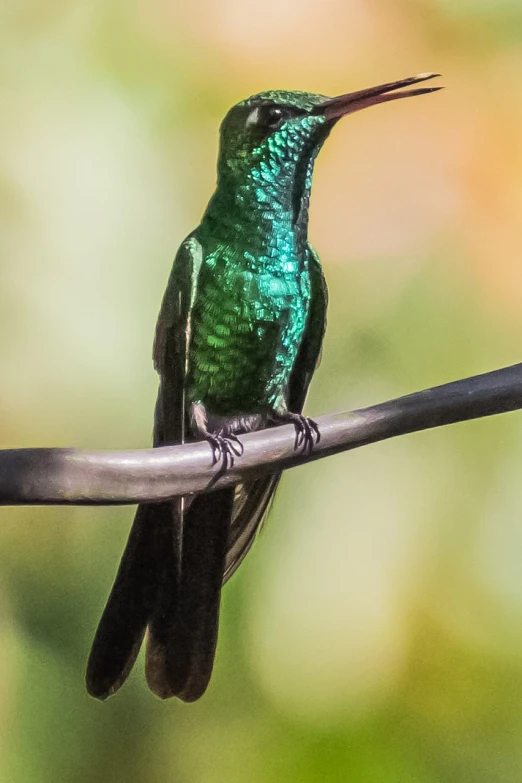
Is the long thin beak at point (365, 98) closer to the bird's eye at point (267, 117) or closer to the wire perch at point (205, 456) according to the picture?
the bird's eye at point (267, 117)

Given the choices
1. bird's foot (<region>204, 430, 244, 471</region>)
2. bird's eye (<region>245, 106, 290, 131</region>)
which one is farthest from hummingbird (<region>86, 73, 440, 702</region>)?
bird's foot (<region>204, 430, 244, 471</region>)

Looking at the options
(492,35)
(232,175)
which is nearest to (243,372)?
(232,175)

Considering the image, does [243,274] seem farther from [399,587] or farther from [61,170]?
[399,587]

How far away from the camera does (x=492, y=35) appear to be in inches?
52.6

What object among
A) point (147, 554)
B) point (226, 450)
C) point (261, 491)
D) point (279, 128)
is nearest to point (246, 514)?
point (261, 491)

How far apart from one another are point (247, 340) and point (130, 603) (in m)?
0.35

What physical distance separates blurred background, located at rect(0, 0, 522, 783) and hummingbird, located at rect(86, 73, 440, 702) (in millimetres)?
41

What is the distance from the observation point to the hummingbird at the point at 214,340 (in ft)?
3.53

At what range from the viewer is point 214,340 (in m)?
1.10

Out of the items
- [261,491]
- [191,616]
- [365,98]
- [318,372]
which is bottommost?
[191,616]

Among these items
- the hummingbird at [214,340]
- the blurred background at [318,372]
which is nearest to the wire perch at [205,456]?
the hummingbird at [214,340]

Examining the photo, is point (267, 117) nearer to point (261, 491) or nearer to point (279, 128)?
point (279, 128)

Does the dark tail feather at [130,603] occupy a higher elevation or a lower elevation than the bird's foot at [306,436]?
lower

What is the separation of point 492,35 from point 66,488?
0.99 metres
